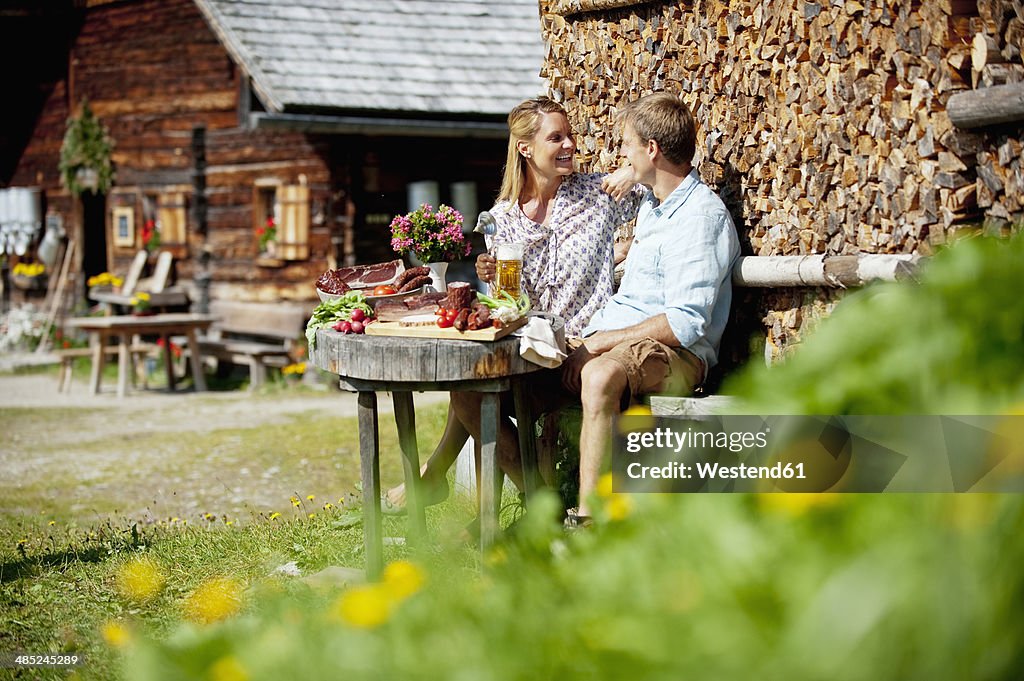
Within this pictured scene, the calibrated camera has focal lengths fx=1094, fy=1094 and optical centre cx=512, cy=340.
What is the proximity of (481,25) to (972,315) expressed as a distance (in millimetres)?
11910

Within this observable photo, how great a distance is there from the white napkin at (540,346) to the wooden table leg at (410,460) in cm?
68

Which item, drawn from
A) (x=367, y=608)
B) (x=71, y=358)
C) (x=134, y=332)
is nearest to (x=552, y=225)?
(x=367, y=608)

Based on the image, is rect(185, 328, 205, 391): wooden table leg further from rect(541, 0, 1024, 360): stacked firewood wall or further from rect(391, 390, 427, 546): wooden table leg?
rect(391, 390, 427, 546): wooden table leg

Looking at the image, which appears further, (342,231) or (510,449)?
(342,231)

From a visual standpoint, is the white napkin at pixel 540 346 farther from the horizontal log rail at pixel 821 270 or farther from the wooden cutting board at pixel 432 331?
the horizontal log rail at pixel 821 270

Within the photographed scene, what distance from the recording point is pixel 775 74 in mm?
4234

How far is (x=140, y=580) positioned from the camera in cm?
417

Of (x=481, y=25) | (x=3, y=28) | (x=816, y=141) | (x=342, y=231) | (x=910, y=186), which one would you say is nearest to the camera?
(x=910, y=186)

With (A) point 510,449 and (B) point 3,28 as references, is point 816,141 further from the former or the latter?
(B) point 3,28

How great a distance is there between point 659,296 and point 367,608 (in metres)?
2.63

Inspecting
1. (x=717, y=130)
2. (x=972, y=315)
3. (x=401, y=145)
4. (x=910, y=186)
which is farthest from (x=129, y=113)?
(x=972, y=315)

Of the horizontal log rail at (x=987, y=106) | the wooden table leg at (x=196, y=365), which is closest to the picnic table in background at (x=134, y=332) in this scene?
the wooden table leg at (x=196, y=365)

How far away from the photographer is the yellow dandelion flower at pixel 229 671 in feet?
5.77

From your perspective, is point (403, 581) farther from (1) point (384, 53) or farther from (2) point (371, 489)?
(1) point (384, 53)
